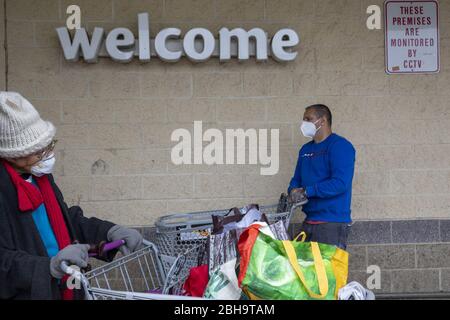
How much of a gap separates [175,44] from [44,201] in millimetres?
2976

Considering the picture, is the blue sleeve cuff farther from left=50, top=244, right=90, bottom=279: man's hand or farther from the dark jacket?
left=50, top=244, right=90, bottom=279: man's hand

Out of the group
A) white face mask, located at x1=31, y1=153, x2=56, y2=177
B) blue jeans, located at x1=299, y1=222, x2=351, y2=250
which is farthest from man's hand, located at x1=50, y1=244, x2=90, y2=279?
blue jeans, located at x1=299, y1=222, x2=351, y2=250

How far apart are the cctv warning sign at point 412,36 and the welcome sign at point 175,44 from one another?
955 millimetres

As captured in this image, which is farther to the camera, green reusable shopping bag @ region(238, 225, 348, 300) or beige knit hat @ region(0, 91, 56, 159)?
beige knit hat @ region(0, 91, 56, 159)

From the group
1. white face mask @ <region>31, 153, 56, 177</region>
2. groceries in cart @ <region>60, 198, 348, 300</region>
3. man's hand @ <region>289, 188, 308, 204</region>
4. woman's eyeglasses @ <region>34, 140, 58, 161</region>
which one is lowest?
groceries in cart @ <region>60, 198, 348, 300</region>

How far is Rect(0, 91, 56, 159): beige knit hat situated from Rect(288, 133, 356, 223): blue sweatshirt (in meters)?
2.48

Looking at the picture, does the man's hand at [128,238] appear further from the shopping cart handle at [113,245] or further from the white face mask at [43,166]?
the white face mask at [43,166]

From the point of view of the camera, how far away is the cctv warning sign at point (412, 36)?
21.0ft

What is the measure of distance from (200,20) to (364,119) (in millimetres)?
1791

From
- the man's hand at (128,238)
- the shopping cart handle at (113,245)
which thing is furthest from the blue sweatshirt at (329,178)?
the shopping cart handle at (113,245)

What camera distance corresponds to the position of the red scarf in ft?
11.0

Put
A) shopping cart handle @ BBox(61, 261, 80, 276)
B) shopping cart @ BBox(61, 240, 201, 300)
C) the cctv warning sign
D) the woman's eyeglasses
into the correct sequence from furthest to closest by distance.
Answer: the cctv warning sign
the woman's eyeglasses
shopping cart handle @ BBox(61, 261, 80, 276)
shopping cart @ BBox(61, 240, 201, 300)

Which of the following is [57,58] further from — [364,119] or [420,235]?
[420,235]

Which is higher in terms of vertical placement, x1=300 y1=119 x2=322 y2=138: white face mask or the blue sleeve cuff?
x1=300 y1=119 x2=322 y2=138: white face mask
